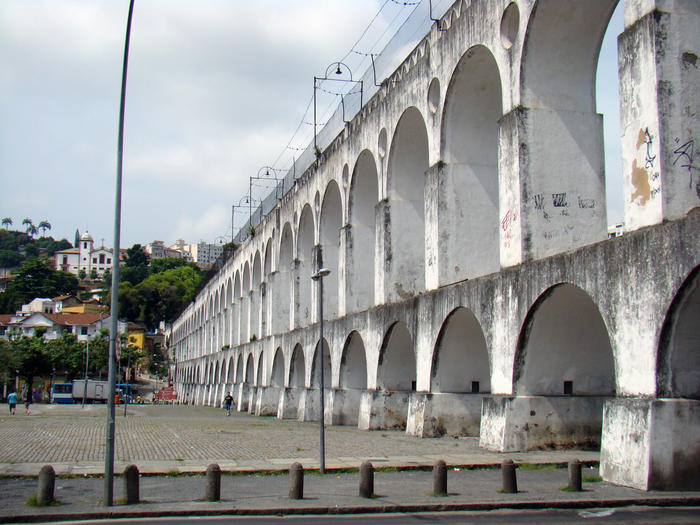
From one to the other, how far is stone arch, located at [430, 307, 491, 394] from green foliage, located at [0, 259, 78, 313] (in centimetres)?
12364

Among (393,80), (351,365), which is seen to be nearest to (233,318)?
(351,365)

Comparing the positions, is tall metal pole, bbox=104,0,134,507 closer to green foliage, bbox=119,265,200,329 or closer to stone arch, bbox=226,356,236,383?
stone arch, bbox=226,356,236,383

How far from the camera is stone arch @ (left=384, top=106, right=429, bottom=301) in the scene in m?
23.0

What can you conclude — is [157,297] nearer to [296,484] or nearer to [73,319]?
[73,319]

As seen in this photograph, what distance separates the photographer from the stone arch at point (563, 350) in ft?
46.8

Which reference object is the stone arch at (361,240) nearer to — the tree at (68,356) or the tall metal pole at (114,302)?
the tall metal pole at (114,302)

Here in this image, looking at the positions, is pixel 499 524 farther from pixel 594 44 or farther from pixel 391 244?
pixel 391 244

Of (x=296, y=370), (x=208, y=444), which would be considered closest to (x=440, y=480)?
(x=208, y=444)

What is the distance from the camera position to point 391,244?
23.2m

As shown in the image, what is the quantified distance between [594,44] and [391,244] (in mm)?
9382

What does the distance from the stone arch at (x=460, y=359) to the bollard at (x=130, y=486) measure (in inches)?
385

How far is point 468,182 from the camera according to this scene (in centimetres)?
1944

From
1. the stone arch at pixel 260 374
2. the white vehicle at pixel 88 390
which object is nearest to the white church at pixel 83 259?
the white vehicle at pixel 88 390

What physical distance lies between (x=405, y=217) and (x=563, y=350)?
9441mm
